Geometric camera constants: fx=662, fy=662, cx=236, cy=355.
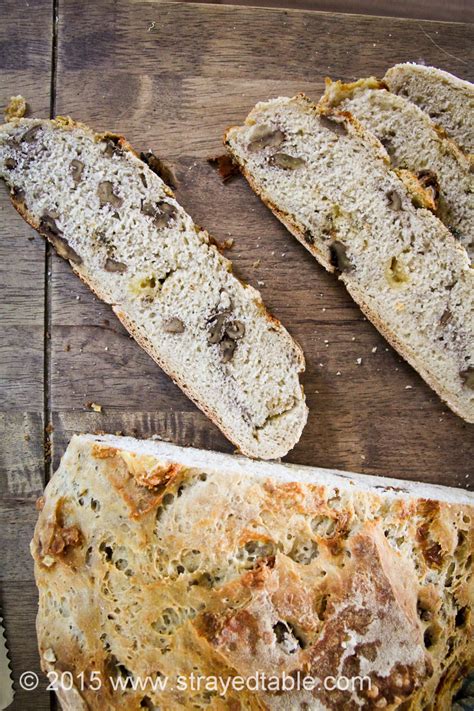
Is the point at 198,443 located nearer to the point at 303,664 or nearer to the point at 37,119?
the point at 303,664

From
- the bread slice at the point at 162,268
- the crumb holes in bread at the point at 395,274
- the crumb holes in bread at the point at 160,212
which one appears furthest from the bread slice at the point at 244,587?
the crumb holes in bread at the point at 160,212

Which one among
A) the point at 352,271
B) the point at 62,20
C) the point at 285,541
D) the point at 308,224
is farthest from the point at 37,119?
the point at 285,541

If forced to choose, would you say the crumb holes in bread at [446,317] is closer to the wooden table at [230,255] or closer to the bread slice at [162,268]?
the wooden table at [230,255]

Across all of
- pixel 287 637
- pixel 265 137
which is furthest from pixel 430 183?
pixel 287 637

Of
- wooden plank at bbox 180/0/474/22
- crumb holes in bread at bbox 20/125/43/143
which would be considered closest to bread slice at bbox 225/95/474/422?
wooden plank at bbox 180/0/474/22

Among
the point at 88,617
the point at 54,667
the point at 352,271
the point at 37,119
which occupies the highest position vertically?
the point at 37,119

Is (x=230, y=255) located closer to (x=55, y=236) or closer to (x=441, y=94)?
(x=55, y=236)
